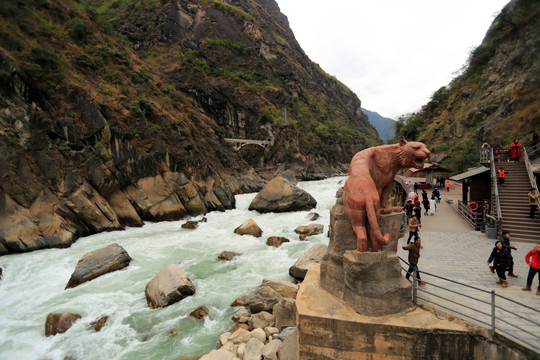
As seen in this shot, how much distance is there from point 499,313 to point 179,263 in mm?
11385

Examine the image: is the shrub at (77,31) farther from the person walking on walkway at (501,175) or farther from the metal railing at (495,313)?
the person walking on walkway at (501,175)

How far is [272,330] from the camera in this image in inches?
282

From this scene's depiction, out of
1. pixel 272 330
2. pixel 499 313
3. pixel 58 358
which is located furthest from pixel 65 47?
pixel 499 313

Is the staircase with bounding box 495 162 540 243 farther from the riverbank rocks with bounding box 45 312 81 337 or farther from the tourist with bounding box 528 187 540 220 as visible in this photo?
Result: the riverbank rocks with bounding box 45 312 81 337

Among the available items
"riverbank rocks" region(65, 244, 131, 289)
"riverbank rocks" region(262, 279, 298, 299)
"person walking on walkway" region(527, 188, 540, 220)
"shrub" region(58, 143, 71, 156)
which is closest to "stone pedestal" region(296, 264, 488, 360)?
"riverbank rocks" region(262, 279, 298, 299)

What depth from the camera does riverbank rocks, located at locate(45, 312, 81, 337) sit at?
7.68 meters

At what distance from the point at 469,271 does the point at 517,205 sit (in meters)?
7.04

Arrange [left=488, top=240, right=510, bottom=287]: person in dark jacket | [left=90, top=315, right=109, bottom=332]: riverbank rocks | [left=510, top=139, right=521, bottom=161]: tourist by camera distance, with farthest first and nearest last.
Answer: [left=510, top=139, right=521, bottom=161]: tourist, [left=90, top=315, right=109, bottom=332]: riverbank rocks, [left=488, top=240, right=510, bottom=287]: person in dark jacket

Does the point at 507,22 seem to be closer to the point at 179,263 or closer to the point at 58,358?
the point at 179,263

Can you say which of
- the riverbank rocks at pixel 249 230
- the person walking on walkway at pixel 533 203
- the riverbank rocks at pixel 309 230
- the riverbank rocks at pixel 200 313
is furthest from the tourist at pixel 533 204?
the riverbank rocks at pixel 200 313

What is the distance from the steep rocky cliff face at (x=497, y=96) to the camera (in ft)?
80.2

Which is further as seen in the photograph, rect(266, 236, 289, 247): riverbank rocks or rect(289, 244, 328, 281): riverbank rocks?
rect(266, 236, 289, 247): riverbank rocks

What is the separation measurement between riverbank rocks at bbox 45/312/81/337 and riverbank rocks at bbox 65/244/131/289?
237 centimetres

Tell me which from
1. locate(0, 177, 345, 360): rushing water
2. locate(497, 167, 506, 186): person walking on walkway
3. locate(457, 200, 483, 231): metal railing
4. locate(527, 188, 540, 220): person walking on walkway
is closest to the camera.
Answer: locate(0, 177, 345, 360): rushing water
